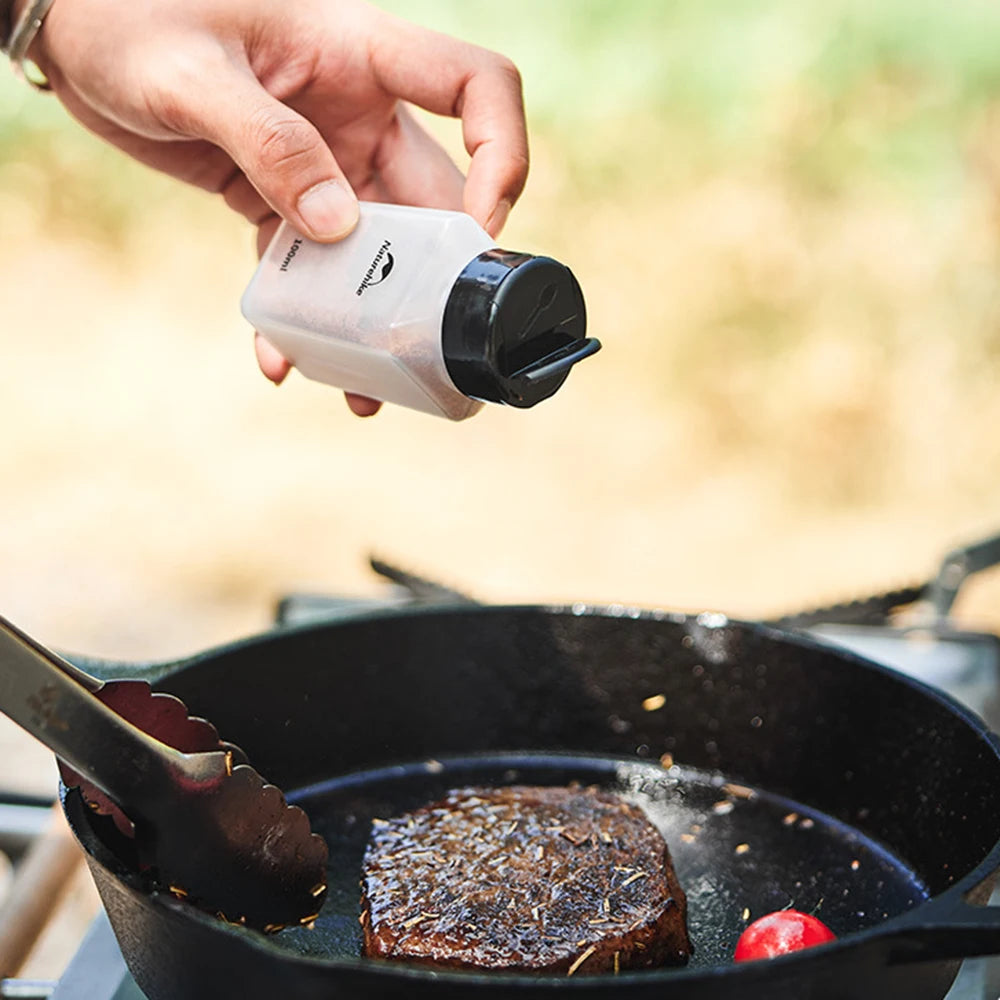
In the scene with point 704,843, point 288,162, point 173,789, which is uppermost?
point 288,162

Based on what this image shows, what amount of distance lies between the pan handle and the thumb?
91 centimetres

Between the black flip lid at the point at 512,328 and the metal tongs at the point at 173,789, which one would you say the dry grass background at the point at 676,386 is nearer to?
the metal tongs at the point at 173,789

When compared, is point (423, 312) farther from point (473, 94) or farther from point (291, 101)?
point (291, 101)

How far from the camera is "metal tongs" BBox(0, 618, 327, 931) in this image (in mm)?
1066

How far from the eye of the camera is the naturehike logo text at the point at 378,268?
4.46ft

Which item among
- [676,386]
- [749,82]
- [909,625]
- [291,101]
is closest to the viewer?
[291,101]

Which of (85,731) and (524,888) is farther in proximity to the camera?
(524,888)

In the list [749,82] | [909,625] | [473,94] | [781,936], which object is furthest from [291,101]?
[749,82]

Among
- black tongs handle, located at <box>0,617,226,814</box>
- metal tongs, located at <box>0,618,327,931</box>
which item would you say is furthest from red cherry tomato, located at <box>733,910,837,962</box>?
black tongs handle, located at <box>0,617,226,814</box>

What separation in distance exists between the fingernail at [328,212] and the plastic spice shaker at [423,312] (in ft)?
0.05

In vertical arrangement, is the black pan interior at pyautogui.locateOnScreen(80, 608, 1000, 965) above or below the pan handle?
below

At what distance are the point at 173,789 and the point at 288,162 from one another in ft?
2.31

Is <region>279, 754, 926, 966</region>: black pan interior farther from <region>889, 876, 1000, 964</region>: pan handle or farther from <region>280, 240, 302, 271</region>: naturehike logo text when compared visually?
<region>280, 240, 302, 271</region>: naturehike logo text

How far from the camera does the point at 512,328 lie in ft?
4.06
